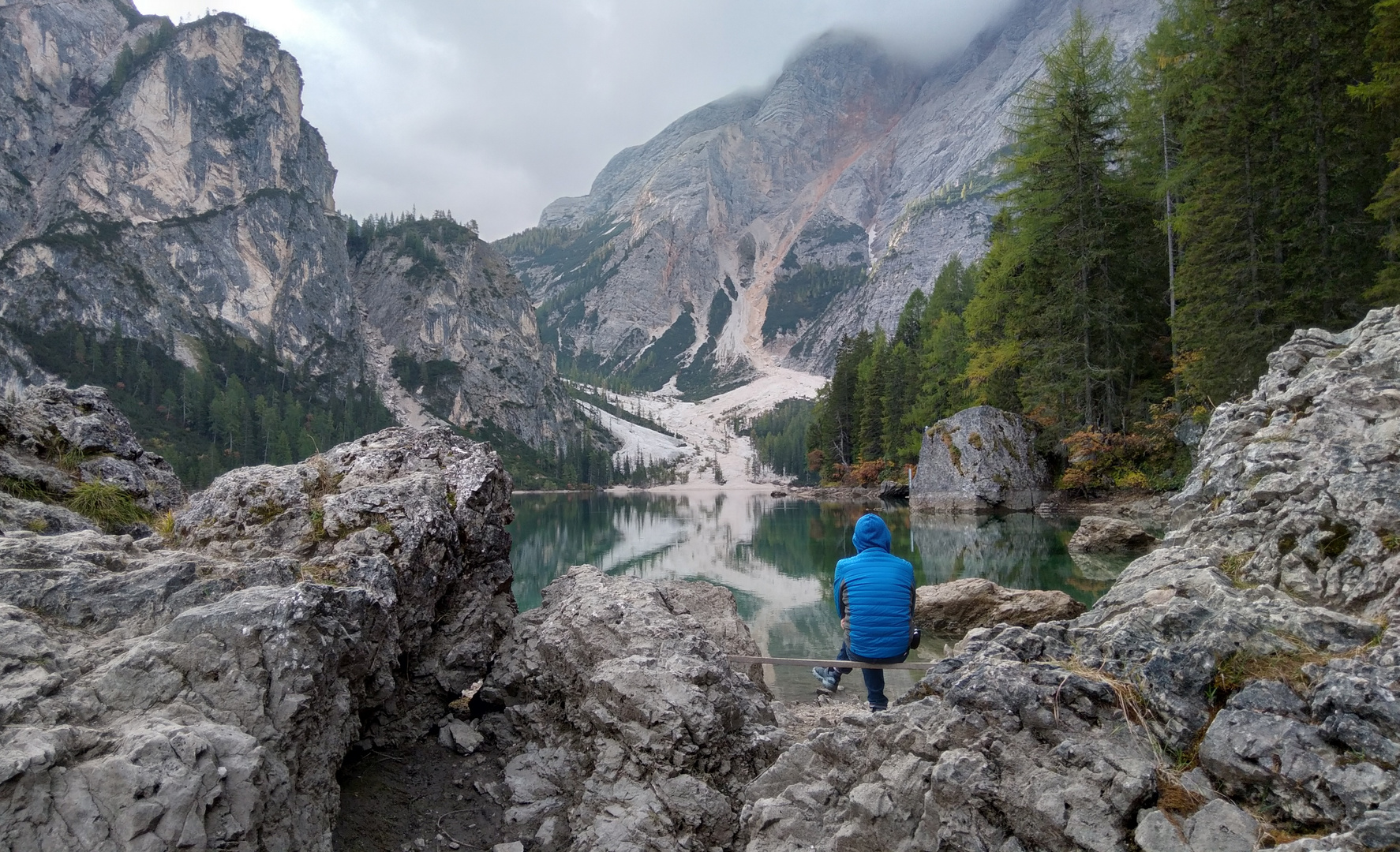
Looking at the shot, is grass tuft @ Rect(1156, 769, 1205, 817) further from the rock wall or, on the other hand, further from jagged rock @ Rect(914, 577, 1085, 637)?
jagged rock @ Rect(914, 577, 1085, 637)

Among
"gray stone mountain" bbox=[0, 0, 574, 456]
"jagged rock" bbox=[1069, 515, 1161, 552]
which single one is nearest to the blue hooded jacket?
"jagged rock" bbox=[1069, 515, 1161, 552]

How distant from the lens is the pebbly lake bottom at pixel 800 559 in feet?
47.5

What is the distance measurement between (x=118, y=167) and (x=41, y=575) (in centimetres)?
17777

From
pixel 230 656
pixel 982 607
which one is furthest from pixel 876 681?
pixel 982 607

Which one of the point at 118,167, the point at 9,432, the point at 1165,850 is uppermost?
the point at 118,167

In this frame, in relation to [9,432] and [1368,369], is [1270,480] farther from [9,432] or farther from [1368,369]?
[9,432]

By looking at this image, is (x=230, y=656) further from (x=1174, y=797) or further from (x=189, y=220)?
(x=189, y=220)

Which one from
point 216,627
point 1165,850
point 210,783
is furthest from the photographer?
point 216,627

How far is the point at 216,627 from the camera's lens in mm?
4508

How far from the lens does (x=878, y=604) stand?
6797 mm

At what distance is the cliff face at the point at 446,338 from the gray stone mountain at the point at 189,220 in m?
0.60

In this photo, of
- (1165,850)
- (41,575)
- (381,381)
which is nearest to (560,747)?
(41,575)

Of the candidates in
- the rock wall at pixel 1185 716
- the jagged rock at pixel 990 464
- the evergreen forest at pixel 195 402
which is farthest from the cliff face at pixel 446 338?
the rock wall at pixel 1185 716

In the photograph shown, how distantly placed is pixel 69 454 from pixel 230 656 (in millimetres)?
5158
